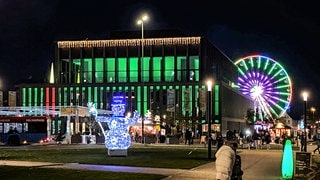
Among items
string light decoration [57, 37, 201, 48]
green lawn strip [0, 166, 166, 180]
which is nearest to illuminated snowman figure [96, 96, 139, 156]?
green lawn strip [0, 166, 166, 180]

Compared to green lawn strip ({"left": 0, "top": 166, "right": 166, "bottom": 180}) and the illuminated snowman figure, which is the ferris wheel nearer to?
the illuminated snowman figure

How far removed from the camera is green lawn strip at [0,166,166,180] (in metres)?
22.2

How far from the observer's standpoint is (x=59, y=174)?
2334cm

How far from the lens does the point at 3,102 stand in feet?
348

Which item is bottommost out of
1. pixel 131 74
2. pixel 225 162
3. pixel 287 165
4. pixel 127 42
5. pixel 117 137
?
pixel 287 165

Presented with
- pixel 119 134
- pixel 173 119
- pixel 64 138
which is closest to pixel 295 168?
pixel 119 134

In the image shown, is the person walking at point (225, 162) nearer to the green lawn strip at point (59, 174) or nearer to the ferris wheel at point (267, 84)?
the green lawn strip at point (59, 174)

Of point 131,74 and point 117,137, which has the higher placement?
point 131,74

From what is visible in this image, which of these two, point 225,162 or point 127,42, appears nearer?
point 225,162

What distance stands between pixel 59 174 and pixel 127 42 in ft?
317

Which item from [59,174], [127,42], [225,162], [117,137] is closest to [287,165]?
[59,174]

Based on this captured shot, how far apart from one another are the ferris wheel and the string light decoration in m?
22.9

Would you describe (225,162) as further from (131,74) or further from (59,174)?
(131,74)

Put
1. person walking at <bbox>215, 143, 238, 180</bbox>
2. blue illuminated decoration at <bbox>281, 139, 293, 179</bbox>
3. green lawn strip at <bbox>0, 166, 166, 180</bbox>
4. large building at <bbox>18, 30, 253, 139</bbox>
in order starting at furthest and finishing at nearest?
1. large building at <bbox>18, 30, 253, 139</bbox>
2. blue illuminated decoration at <bbox>281, 139, 293, 179</bbox>
3. green lawn strip at <bbox>0, 166, 166, 180</bbox>
4. person walking at <bbox>215, 143, 238, 180</bbox>
